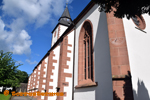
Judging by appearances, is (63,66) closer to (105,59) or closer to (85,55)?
(85,55)

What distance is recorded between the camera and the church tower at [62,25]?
23034 millimetres

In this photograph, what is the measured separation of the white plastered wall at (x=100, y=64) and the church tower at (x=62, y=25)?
601 inches

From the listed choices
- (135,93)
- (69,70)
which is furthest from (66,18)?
(135,93)

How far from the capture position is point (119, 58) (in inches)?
193

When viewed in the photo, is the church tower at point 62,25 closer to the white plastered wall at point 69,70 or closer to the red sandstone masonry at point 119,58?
the white plastered wall at point 69,70

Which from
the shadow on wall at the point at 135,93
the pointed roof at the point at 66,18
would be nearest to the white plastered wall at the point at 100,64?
the shadow on wall at the point at 135,93

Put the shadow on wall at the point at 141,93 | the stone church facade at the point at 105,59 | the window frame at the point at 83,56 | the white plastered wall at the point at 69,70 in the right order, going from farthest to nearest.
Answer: the white plastered wall at the point at 69,70 < the window frame at the point at 83,56 < the shadow on wall at the point at 141,93 < the stone church facade at the point at 105,59

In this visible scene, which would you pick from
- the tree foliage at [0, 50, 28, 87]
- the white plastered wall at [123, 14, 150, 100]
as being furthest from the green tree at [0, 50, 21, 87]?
the white plastered wall at [123, 14, 150, 100]

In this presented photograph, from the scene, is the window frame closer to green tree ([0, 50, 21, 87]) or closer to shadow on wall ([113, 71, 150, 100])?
shadow on wall ([113, 71, 150, 100])

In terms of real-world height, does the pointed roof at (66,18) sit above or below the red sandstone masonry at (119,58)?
above

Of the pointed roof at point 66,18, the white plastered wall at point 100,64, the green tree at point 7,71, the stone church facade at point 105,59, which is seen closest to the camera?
the stone church facade at point 105,59

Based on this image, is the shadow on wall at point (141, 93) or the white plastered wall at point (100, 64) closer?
the shadow on wall at point (141, 93)

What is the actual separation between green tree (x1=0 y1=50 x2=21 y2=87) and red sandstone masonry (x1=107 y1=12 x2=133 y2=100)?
63.8 feet

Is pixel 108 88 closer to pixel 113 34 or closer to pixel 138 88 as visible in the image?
pixel 138 88
